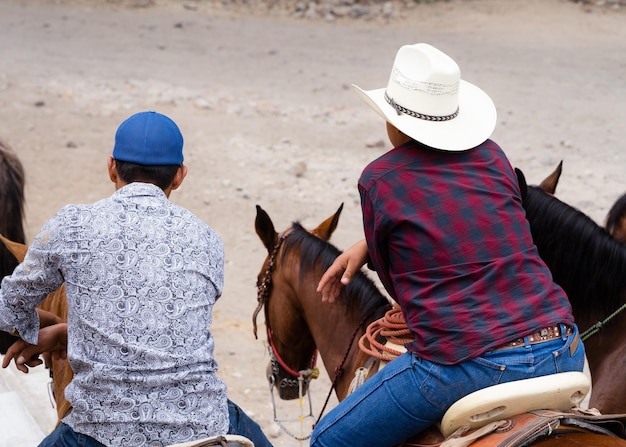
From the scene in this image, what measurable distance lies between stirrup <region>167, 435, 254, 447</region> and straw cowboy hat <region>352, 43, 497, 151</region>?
1146 mm

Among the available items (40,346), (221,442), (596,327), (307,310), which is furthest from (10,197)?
(596,327)

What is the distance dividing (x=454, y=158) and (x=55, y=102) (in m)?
10.1

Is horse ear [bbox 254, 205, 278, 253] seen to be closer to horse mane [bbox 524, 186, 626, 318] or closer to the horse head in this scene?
the horse head

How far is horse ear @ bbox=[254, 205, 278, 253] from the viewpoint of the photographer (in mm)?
4082

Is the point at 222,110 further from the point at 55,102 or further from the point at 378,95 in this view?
the point at 378,95

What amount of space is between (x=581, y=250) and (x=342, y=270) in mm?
1272

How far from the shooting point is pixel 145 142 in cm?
270

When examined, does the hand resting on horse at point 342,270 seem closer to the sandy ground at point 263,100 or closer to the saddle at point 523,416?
the saddle at point 523,416

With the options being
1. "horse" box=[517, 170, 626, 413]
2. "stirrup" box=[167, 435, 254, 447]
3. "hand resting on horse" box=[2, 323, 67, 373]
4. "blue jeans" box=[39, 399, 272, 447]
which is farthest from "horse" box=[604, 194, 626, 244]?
"hand resting on horse" box=[2, 323, 67, 373]

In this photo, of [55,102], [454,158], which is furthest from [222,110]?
[454,158]

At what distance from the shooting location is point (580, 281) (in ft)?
13.5

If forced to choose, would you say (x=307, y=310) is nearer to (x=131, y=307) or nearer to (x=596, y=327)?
(x=596, y=327)

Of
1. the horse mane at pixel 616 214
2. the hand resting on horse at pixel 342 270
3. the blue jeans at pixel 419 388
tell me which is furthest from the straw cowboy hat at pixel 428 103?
the horse mane at pixel 616 214

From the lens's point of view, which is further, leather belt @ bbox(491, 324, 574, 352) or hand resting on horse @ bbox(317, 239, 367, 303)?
hand resting on horse @ bbox(317, 239, 367, 303)
